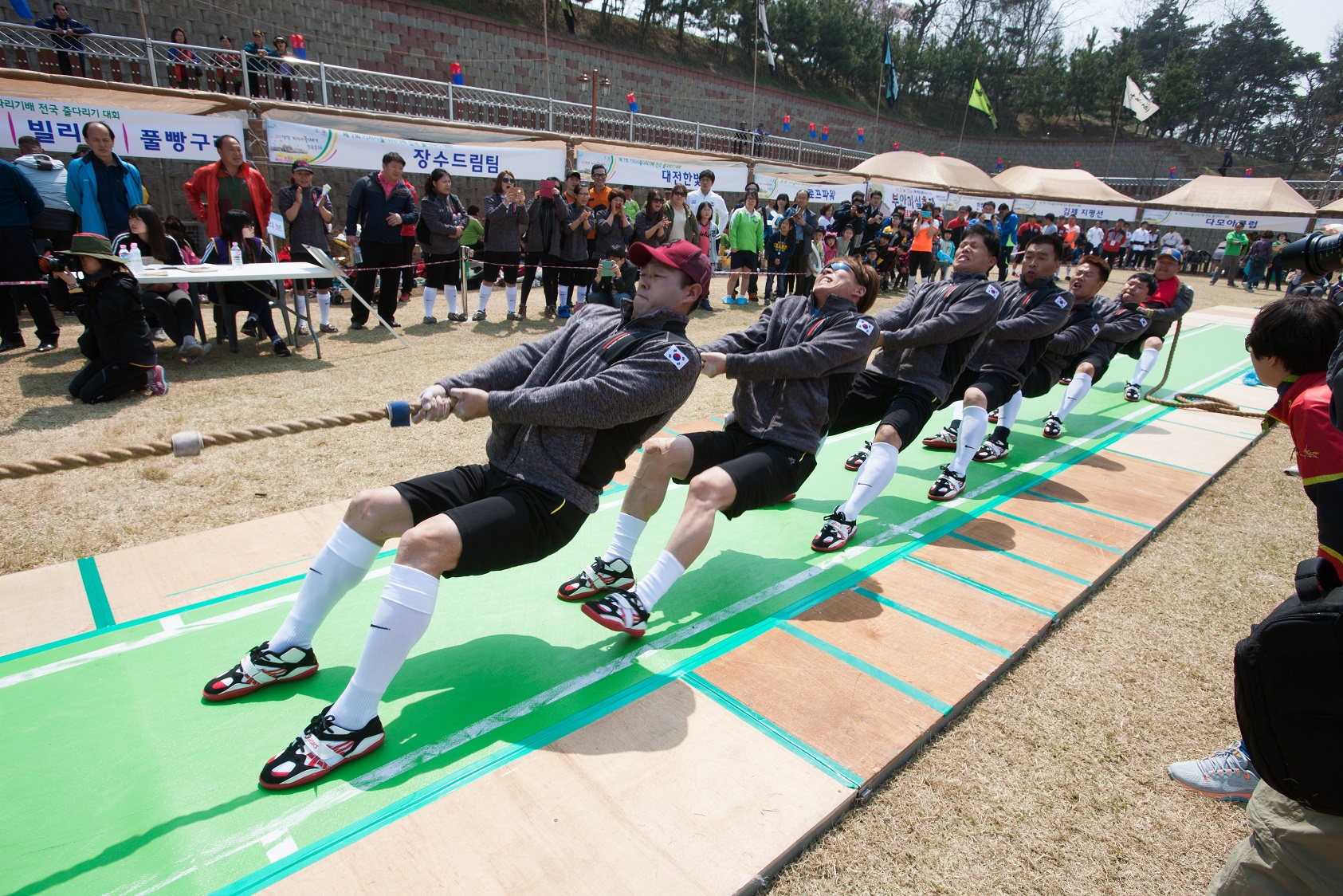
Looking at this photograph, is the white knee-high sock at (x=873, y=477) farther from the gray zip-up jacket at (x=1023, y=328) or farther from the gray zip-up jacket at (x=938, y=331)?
the gray zip-up jacket at (x=1023, y=328)

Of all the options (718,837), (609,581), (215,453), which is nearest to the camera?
(718,837)

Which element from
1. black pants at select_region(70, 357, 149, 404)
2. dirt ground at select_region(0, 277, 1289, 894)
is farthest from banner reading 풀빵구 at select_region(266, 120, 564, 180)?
black pants at select_region(70, 357, 149, 404)

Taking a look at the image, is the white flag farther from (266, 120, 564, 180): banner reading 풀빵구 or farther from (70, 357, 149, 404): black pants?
(70, 357, 149, 404): black pants

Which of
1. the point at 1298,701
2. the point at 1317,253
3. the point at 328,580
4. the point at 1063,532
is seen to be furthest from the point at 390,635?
the point at 1063,532

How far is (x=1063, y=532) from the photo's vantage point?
4688 millimetres

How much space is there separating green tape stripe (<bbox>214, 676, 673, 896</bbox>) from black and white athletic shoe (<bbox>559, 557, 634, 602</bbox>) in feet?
2.11

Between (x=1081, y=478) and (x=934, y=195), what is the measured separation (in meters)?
18.7

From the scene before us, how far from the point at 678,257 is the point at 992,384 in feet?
11.1

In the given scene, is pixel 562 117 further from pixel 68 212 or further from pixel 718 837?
pixel 718 837

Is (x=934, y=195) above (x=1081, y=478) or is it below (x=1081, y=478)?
above

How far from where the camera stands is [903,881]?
84.2 inches

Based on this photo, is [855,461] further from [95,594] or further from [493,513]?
[95,594]

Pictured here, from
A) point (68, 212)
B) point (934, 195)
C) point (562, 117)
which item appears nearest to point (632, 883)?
point (68, 212)

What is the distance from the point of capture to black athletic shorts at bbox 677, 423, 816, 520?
3.30m
